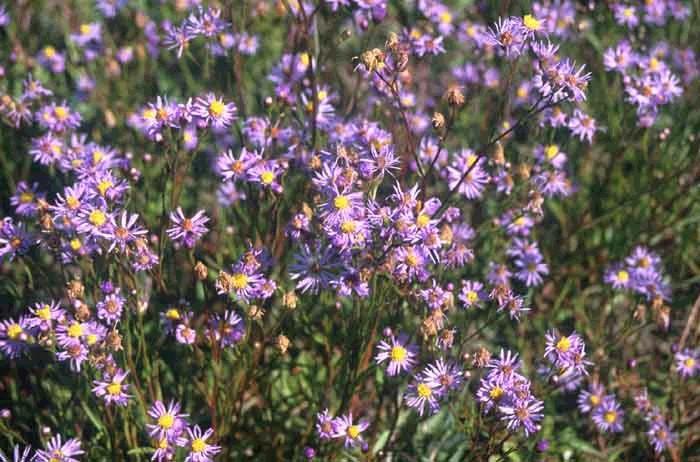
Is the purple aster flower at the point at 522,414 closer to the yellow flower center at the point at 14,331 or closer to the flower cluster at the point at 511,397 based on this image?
the flower cluster at the point at 511,397

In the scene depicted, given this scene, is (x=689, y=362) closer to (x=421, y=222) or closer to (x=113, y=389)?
(x=421, y=222)

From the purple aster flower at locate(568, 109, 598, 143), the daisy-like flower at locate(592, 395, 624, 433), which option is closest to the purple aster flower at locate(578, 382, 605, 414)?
the daisy-like flower at locate(592, 395, 624, 433)

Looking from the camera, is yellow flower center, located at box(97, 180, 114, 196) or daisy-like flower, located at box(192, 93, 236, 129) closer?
yellow flower center, located at box(97, 180, 114, 196)

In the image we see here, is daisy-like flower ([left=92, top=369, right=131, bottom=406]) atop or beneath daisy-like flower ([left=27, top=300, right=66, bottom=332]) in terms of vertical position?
beneath

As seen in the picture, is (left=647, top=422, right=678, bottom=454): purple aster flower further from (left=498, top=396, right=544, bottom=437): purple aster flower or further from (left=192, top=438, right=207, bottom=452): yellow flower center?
(left=192, top=438, right=207, bottom=452): yellow flower center

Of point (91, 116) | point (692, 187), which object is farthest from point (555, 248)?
point (91, 116)

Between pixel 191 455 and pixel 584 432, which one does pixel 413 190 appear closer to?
pixel 191 455

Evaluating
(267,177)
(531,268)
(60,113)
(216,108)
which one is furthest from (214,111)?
(531,268)
